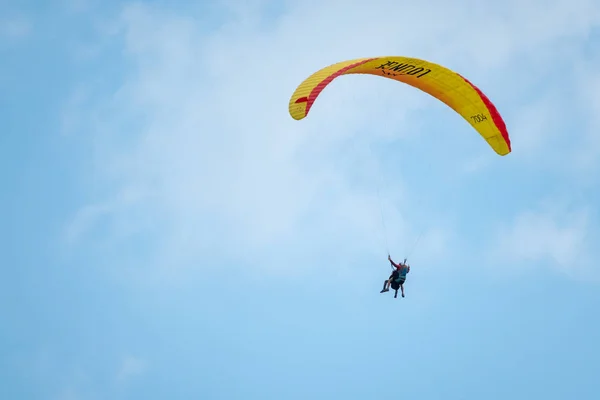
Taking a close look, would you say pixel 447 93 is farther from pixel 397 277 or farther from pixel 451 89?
pixel 397 277

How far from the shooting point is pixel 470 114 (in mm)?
41219

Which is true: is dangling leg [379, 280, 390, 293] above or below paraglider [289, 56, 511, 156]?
below

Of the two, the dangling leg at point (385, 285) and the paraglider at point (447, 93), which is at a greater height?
the paraglider at point (447, 93)

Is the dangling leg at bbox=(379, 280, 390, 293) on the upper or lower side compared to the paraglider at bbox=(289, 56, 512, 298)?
lower

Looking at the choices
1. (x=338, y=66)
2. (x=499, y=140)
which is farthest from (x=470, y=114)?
(x=338, y=66)

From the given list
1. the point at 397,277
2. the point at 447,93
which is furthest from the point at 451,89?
the point at 397,277

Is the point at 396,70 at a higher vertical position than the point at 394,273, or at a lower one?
higher

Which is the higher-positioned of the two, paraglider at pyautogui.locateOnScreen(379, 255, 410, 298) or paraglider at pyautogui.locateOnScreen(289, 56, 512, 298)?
paraglider at pyautogui.locateOnScreen(289, 56, 512, 298)

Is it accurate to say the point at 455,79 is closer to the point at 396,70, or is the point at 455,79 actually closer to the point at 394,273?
the point at 396,70

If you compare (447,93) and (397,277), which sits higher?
(447,93)

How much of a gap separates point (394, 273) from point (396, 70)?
7572 millimetres

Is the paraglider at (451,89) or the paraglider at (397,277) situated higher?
the paraglider at (451,89)

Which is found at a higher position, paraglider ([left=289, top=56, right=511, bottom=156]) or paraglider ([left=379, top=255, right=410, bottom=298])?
paraglider ([left=289, top=56, right=511, bottom=156])

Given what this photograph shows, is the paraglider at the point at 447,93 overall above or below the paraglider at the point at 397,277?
above
